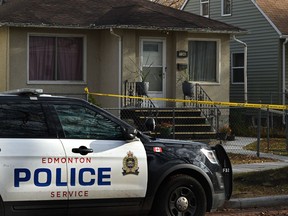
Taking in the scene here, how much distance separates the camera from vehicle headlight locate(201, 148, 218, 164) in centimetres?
906

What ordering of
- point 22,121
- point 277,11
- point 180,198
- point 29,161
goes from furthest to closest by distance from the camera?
1. point 277,11
2. point 180,198
3. point 22,121
4. point 29,161

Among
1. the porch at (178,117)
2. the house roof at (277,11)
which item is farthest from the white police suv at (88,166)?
the house roof at (277,11)

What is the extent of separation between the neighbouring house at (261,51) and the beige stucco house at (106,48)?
4218 mm

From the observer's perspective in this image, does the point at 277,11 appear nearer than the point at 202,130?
No

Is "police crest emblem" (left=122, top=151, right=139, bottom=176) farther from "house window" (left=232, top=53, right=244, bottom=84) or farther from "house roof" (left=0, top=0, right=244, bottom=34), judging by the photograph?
"house window" (left=232, top=53, right=244, bottom=84)

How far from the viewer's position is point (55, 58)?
20953 mm

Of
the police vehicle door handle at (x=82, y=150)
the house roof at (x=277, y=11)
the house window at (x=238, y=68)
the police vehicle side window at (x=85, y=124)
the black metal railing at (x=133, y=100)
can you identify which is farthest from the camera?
the house window at (x=238, y=68)

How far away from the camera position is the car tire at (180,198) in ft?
28.6

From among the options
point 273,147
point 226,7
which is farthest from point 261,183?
point 226,7

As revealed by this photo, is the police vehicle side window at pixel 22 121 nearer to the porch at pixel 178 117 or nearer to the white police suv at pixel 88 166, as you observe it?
the white police suv at pixel 88 166

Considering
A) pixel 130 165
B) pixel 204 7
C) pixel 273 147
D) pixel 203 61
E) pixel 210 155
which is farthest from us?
pixel 204 7

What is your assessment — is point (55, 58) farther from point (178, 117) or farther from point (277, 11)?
point (277, 11)

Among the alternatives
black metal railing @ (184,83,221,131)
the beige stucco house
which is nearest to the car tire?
black metal railing @ (184,83,221,131)

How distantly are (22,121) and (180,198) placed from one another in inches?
92.3
